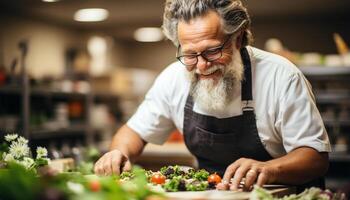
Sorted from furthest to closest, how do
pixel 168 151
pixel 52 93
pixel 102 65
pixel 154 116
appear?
pixel 102 65 < pixel 52 93 < pixel 168 151 < pixel 154 116

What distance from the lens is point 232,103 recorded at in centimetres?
216

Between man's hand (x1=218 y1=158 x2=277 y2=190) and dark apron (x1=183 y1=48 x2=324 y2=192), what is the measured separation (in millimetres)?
484

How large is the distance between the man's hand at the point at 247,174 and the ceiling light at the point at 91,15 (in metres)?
5.11

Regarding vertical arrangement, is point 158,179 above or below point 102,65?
below

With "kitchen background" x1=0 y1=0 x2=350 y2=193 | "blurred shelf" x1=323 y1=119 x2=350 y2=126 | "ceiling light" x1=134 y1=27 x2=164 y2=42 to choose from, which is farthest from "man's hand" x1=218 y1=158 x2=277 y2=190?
"ceiling light" x1=134 y1=27 x2=164 y2=42

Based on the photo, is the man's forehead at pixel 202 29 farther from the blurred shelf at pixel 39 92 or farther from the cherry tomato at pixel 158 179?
the blurred shelf at pixel 39 92

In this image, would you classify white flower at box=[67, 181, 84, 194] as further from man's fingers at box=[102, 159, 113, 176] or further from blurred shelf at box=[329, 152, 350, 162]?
blurred shelf at box=[329, 152, 350, 162]

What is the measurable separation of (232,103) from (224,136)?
151mm

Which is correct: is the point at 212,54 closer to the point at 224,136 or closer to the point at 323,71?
the point at 224,136

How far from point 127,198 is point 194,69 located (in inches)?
38.3

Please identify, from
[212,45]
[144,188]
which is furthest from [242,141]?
[144,188]

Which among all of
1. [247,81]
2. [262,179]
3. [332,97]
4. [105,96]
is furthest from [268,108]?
[105,96]

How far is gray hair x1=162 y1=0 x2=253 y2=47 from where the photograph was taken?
2006 millimetres

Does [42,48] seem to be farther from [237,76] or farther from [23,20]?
[237,76]
